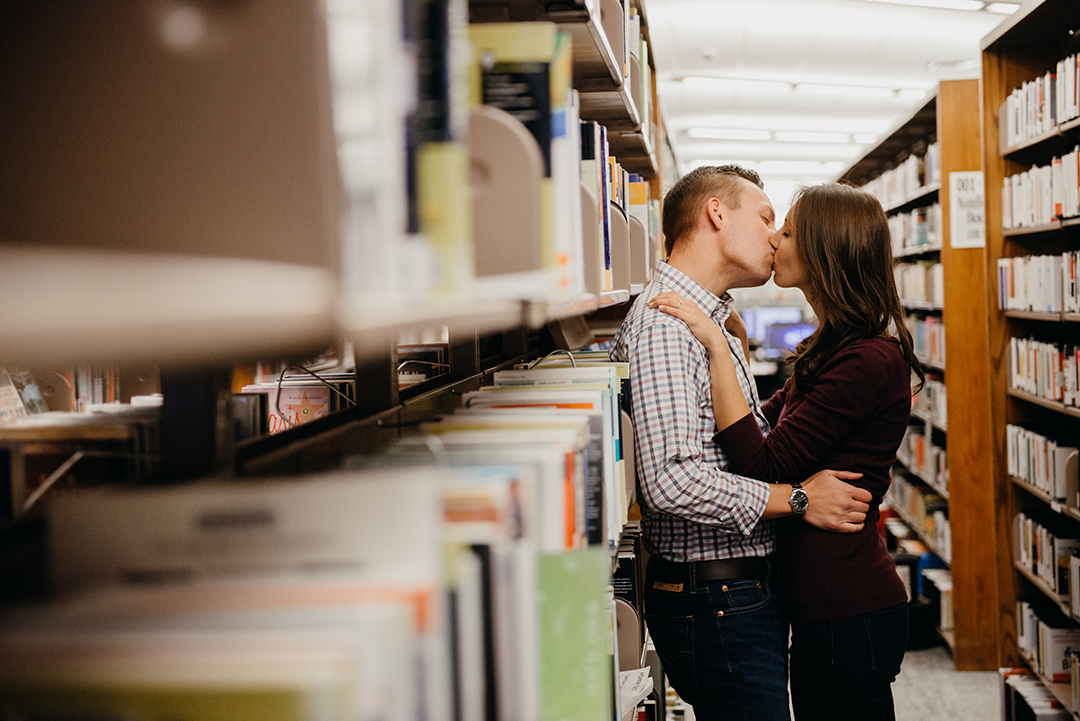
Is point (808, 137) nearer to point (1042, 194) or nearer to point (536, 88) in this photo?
point (1042, 194)

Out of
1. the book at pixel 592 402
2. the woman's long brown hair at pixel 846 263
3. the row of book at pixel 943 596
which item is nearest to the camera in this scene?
the book at pixel 592 402

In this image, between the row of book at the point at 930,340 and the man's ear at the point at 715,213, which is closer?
the man's ear at the point at 715,213

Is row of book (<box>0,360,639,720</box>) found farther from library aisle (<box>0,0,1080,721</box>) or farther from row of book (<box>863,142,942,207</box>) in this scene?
row of book (<box>863,142,942,207</box>)

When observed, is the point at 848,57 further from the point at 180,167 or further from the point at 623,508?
the point at 180,167

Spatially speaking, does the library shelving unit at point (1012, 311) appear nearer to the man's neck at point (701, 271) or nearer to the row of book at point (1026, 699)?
the row of book at point (1026, 699)

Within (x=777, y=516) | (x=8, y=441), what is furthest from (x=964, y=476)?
(x=8, y=441)

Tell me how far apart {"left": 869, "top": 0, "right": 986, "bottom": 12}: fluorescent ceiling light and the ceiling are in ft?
0.06

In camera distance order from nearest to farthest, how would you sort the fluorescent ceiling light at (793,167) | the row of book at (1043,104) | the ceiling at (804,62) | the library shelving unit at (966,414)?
the row of book at (1043,104) → the library shelving unit at (966,414) → the ceiling at (804,62) → the fluorescent ceiling light at (793,167)

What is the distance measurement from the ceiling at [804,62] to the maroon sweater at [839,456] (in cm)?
311

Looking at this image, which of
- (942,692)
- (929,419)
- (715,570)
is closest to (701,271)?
(715,570)

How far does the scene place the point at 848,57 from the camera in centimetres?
770

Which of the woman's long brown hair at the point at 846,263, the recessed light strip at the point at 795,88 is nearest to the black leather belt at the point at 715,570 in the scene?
the woman's long brown hair at the point at 846,263

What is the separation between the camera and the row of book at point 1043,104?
9.96ft

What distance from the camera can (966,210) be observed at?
158 inches
